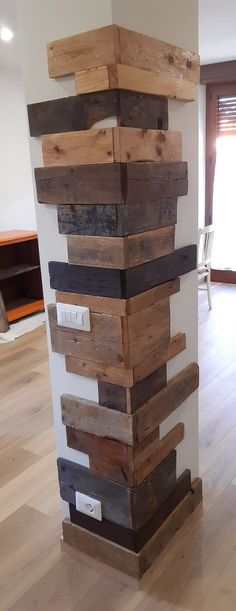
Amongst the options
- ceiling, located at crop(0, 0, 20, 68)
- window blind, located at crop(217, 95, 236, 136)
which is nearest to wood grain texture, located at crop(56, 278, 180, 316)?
ceiling, located at crop(0, 0, 20, 68)

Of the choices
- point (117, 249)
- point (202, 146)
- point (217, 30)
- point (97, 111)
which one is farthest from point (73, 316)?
point (202, 146)

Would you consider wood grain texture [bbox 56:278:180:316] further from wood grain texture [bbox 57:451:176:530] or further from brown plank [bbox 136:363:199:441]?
wood grain texture [bbox 57:451:176:530]

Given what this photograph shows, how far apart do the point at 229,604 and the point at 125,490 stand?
521 millimetres

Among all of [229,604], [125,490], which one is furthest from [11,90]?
[229,604]

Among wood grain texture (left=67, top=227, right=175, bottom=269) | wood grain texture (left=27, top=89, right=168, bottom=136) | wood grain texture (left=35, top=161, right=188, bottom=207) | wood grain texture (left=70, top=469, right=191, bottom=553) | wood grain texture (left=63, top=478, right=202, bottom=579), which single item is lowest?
wood grain texture (left=63, top=478, right=202, bottom=579)

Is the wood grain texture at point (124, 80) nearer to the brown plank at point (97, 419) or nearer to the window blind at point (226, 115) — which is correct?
the brown plank at point (97, 419)

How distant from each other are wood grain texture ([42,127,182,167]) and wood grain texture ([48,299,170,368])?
45 cm

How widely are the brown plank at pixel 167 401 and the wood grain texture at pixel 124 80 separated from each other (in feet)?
3.12

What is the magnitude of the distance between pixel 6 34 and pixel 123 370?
3052 mm

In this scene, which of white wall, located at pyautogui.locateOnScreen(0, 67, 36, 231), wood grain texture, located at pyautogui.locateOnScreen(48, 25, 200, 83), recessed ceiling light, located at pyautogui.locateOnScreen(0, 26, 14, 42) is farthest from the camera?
white wall, located at pyautogui.locateOnScreen(0, 67, 36, 231)

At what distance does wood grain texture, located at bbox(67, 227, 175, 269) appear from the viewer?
1381 mm

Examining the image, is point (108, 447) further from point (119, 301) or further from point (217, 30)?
point (217, 30)

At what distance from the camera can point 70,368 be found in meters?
1.66

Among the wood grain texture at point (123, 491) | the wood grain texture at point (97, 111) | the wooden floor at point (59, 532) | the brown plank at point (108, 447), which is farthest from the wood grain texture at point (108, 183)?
the wooden floor at point (59, 532)
